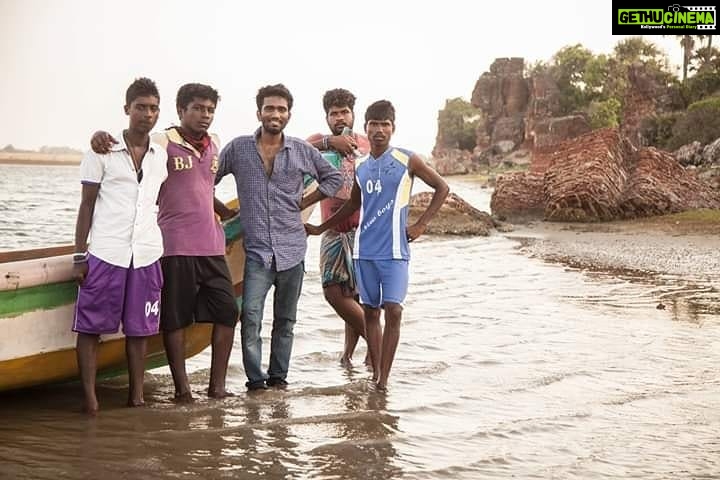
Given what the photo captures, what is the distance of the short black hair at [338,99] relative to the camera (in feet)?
20.2

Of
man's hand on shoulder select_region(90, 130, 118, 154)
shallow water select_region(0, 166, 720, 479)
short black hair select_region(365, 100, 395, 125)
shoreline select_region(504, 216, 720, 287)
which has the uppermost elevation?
short black hair select_region(365, 100, 395, 125)

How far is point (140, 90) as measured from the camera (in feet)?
15.9

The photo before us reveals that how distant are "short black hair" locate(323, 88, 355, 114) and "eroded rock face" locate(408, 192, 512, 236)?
35.0 ft

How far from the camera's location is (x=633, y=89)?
50188mm

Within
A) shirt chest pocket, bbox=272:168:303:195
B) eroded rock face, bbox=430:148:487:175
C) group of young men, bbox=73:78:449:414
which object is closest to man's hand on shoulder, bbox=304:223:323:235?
group of young men, bbox=73:78:449:414

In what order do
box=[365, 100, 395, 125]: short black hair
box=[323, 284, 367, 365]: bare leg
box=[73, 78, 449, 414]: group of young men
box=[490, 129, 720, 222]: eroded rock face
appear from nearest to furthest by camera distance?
1. box=[73, 78, 449, 414]: group of young men
2. box=[365, 100, 395, 125]: short black hair
3. box=[323, 284, 367, 365]: bare leg
4. box=[490, 129, 720, 222]: eroded rock face

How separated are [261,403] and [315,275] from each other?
6.77m

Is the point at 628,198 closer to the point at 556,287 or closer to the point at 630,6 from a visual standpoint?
the point at 556,287

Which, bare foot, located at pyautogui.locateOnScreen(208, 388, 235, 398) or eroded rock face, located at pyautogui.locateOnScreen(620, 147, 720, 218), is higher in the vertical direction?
eroded rock face, located at pyautogui.locateOnScreen(620, 147, 720, 218)

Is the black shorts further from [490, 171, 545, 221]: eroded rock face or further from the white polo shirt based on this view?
[490, 171, 545, 221]: eroded rock face

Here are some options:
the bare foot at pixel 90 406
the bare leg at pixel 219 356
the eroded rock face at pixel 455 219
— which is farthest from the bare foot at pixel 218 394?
the eroded rock face at pixel 455 219

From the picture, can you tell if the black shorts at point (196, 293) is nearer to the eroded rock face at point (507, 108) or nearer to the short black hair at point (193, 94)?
the short black hair at point (193, 94)

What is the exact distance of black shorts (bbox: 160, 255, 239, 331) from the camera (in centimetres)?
504

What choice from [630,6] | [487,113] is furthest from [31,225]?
[487,113]
